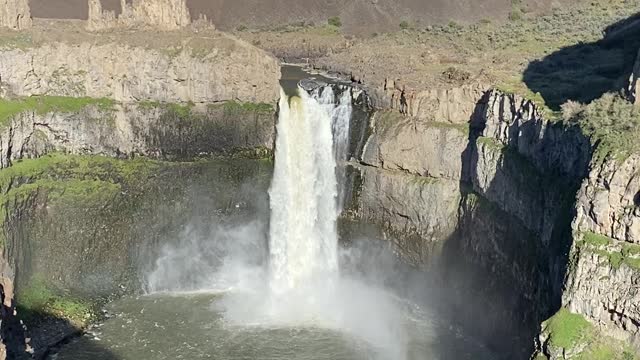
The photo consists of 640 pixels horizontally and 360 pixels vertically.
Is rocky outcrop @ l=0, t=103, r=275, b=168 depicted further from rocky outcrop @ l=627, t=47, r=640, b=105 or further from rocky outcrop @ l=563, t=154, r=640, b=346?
rocky outcrop @ l=563, t=154, r=640, b=346

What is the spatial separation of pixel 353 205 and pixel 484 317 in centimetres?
1205

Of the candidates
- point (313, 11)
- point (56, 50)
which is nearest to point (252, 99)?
point (56, 50)

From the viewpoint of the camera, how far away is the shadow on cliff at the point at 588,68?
42.9 m

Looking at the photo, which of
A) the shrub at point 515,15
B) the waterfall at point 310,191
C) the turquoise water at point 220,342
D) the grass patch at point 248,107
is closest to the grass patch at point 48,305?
the turquoise water at point 220,342

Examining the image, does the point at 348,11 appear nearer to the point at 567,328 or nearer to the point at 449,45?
the point at 449,45

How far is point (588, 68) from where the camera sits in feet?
163

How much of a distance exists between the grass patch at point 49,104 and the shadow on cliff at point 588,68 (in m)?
27.1

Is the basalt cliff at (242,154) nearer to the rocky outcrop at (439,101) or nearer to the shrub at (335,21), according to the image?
the rocky outcrop at (439,101)

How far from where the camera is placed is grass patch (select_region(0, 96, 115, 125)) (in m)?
48.0

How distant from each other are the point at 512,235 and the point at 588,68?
1587 cm

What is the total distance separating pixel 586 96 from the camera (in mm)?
42500

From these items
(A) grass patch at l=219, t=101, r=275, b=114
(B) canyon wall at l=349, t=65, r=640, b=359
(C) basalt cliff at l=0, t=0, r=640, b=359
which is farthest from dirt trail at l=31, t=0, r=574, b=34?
(B) canyon wall at l=349, t=65, r=640, b=359

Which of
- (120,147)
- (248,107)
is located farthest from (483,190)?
(120,147)

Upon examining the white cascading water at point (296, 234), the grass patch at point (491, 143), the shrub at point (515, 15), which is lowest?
the white cascading water at point (296, 234)
